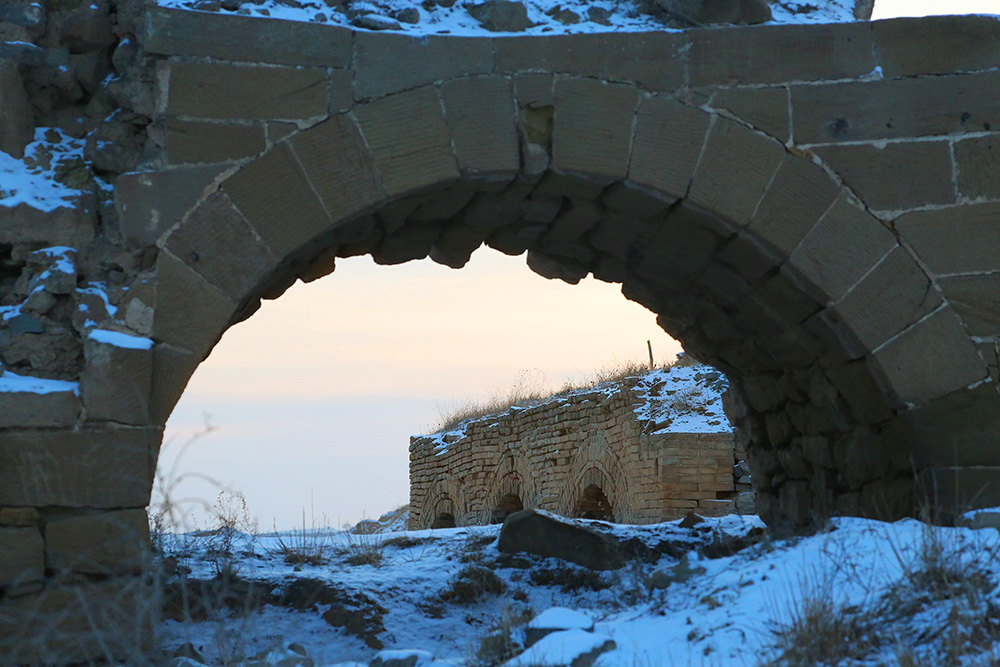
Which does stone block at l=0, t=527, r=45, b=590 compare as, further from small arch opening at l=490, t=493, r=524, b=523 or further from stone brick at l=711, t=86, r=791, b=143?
small arch opening at l=490, t=493, r=524, b=523

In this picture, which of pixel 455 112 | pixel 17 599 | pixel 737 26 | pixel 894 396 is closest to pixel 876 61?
pixel 737 26

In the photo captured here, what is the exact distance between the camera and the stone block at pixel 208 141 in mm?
3705

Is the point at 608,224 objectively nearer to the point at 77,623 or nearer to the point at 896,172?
the point at 896,172

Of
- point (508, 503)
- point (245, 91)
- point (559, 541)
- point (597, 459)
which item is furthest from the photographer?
point (508, 503)

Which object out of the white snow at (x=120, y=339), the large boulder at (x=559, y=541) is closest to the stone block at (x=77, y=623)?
the white snow at (x=120, y=339)

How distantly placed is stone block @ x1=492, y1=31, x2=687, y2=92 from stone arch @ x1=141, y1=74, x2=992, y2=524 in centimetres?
7

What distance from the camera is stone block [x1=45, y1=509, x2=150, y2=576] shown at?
11.0 ft

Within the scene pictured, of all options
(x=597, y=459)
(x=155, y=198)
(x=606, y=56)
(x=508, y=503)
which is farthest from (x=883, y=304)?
(x=508, y=503)

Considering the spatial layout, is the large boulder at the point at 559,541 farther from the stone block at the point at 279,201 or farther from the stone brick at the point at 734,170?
the stone block at the point at 279,201

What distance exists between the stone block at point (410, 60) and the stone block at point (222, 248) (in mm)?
663

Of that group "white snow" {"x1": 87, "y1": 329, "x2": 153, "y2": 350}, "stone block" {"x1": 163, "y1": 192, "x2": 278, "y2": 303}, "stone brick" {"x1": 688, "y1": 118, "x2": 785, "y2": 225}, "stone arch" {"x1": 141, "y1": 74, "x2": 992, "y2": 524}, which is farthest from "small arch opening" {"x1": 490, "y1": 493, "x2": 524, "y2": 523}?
"white snow" {"x1": 87, "y1": 329, "x2": 153, "y2": 350}

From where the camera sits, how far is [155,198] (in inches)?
145

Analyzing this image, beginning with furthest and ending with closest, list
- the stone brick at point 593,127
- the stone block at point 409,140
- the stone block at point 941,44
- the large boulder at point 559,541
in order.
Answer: the large boulder at point 559,541 < the stone block at point 941,44 < the stone brick at point 593,127 < the stone block at point 409,140

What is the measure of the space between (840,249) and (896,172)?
40cm
